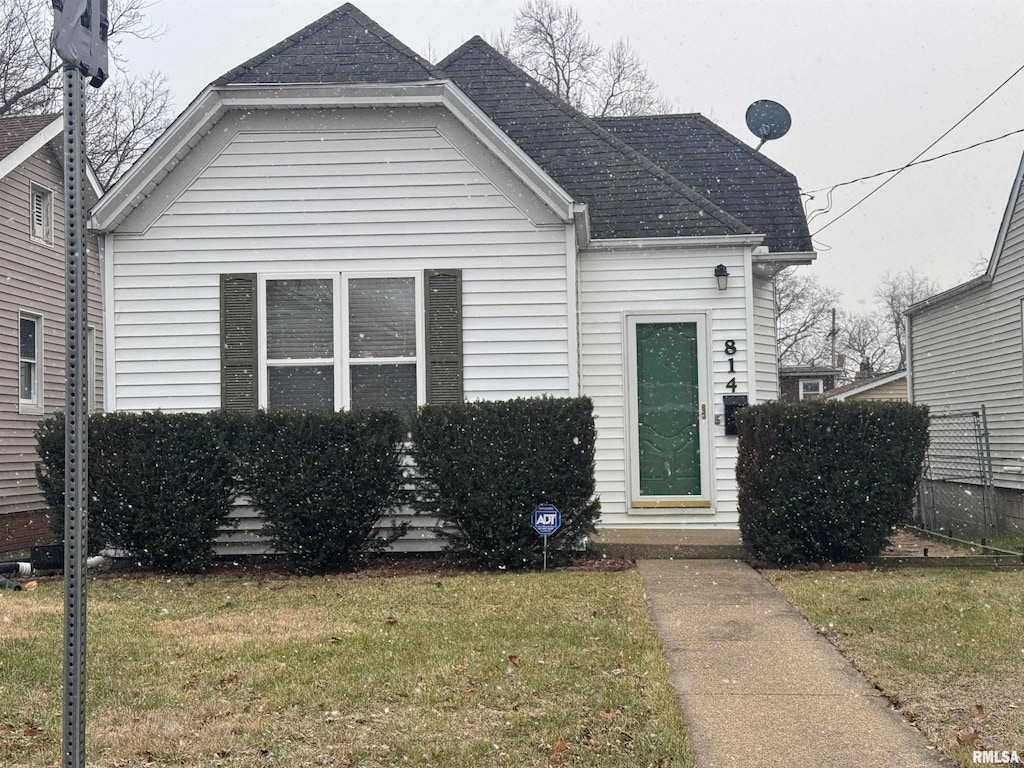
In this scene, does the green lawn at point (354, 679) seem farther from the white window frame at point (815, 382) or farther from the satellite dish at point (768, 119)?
the white window frame at point (815, 382)

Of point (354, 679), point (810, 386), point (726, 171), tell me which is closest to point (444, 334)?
point (354, 679)

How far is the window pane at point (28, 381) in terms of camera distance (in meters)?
15.1

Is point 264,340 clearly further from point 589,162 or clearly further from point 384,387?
point 589,162

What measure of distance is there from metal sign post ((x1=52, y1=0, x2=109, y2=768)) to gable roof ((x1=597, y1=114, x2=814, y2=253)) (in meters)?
10.4

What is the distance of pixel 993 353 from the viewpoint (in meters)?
14.0

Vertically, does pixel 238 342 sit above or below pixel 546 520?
above

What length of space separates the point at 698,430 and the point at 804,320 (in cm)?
4679

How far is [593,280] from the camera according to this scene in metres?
11.2

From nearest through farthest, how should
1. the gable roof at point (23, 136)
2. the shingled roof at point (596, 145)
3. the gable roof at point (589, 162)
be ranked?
the shingled roof at point (596, 145), the gable roof at point (589, 162), the gable roof at point (23, 136)

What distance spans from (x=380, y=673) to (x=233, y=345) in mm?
5177

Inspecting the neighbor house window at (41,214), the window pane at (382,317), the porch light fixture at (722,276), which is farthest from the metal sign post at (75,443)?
the neighbor house window at (41,214)

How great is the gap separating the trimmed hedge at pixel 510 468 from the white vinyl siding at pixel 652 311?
2348 mm

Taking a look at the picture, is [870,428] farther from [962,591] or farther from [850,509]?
[962,591]

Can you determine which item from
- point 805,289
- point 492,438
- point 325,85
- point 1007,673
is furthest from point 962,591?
point 805,289
